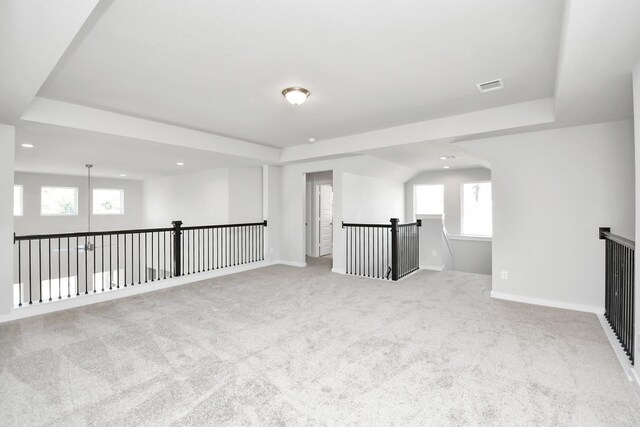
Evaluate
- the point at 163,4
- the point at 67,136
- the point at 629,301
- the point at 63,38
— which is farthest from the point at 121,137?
the point at 629,301

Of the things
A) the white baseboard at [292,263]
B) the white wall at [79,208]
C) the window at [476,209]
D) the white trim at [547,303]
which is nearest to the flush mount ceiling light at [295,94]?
the white trim at [547,303]

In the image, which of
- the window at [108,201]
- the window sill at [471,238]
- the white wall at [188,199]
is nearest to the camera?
the white wall at [188,199]

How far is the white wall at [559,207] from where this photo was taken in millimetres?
Result: 3594

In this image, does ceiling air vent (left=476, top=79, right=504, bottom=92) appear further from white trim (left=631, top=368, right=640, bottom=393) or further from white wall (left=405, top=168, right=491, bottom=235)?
white wall (left=405, top=168, right=491, bottom=235)

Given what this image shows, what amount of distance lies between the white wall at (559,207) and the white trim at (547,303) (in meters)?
0.01

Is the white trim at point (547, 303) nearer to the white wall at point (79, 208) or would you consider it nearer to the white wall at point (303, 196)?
the white wall at point (303, 196)

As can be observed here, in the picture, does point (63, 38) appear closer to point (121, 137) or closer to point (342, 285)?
point (121, 137)

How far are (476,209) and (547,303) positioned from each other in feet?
14.7

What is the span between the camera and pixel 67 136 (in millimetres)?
4125

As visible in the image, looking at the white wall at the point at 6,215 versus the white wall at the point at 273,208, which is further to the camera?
the white wall at the point at 273,208

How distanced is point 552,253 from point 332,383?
348 centimetres

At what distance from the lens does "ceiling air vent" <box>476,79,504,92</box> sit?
3.11 m

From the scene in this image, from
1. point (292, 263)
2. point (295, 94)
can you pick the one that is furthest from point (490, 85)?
point (292, 263)

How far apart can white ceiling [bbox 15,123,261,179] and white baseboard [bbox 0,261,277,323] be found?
2.12 m
